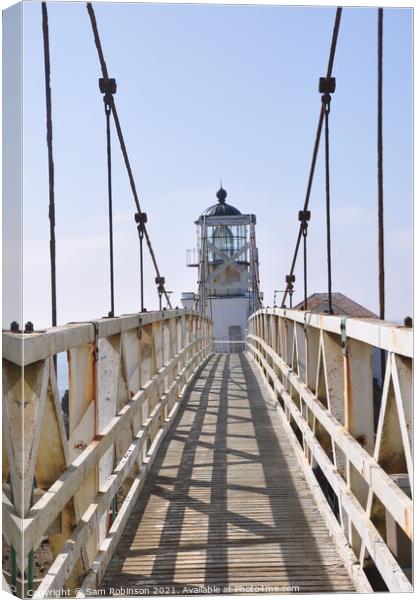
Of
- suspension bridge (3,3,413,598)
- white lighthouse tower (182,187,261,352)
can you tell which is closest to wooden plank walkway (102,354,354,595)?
suspension bridge (3,3,413,598)

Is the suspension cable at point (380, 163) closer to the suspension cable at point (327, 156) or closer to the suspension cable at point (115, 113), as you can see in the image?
the suspension cable at point (327, 156)

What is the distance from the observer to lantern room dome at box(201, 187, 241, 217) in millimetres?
37844

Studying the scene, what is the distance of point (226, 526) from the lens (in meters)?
4.18

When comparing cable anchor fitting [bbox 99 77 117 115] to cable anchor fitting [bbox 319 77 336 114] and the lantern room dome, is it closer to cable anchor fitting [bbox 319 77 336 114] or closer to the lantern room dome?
cable anchor fitting [bbox 319 77 336 114]

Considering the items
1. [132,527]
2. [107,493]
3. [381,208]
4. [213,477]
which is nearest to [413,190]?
[381,208]

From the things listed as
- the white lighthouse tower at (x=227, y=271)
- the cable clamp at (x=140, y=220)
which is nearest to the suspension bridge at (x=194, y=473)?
the cable clamp at (x=140, y=220)

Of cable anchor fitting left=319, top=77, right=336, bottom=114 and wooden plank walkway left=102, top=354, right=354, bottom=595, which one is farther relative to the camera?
cable anchor fitting left=319, top=77, right=336, bottom=114

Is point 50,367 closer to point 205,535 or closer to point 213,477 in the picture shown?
point 205,535

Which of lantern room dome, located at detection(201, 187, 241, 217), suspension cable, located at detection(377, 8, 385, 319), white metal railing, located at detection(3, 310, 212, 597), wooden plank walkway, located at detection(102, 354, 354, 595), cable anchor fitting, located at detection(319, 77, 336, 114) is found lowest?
wooden plank walkway, located at detection(102, 354, 354, 595)

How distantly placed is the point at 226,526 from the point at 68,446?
4.99ft

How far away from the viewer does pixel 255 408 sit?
873 centimetres

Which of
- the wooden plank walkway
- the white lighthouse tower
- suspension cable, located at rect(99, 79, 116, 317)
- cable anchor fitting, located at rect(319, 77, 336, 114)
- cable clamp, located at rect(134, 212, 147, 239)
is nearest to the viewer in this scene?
the wooden plank walkway

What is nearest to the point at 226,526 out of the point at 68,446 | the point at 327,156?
the point at 68,446

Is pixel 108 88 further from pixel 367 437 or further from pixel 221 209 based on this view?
pixel 221 209
